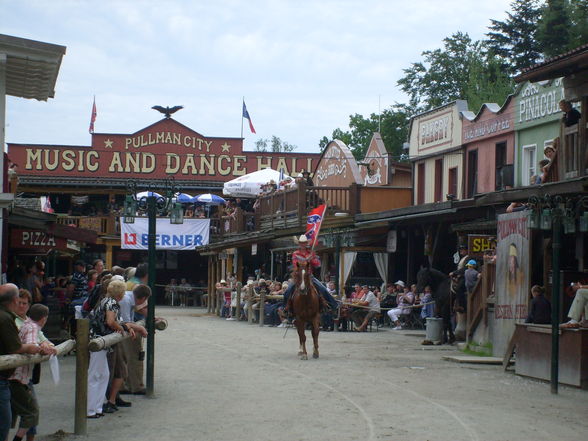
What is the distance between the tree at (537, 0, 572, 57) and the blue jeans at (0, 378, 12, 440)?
1740 inches

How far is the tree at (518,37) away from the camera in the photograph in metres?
54.1

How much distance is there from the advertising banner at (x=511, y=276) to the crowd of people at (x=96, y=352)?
7.29 m

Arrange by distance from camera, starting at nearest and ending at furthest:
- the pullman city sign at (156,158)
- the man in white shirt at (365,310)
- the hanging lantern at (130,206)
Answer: the hanging lantern at (130,206), the man in white shirt at (365,310), the pullman city sign at (156,158)

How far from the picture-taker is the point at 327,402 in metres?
13.0

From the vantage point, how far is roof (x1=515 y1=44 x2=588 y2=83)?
18.7m

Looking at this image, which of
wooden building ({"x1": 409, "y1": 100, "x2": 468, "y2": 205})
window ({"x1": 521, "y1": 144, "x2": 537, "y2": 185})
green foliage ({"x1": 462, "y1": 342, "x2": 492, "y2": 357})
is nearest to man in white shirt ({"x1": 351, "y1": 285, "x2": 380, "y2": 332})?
window ({"x1": 521, "y1": 144, "x2": 537, "y2": 185})

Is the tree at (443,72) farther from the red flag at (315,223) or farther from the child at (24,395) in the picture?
the child at (24,395)

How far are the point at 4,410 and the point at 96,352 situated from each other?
301cm

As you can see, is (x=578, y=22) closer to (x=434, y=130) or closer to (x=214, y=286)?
(x=434, y=130)

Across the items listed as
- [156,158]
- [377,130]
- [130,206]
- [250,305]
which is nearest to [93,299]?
[130,206]

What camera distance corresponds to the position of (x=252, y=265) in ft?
169

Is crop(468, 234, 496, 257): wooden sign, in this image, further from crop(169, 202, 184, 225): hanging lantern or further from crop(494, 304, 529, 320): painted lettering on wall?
crop(169, 202, 184, 225): hanging lantern

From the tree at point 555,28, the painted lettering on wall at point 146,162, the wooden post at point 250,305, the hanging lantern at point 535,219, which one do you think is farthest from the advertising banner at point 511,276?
the painted lettering on wall at point 146,162

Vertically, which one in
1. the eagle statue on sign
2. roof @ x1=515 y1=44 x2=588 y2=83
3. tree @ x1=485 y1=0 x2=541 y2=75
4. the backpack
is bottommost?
the backpack
